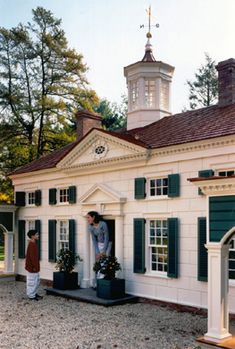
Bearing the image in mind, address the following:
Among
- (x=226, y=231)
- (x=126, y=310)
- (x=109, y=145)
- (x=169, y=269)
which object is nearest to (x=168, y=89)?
(x=109, y=145)

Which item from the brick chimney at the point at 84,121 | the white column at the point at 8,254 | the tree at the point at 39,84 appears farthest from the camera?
the tree at the point at 39,84

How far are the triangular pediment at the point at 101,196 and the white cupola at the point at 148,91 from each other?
12.8 ft

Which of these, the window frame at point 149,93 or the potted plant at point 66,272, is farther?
the window frame at point 149,93

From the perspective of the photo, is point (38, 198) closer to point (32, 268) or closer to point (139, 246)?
point (32, 268)

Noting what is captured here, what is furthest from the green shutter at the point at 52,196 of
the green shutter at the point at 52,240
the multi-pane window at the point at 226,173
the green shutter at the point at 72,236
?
the multi-pane window at the point at 226,173

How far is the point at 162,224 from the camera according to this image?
39.9 ft

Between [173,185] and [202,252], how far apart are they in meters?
2.01

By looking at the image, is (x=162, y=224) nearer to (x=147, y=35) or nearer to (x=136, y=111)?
(x=136, y=111)

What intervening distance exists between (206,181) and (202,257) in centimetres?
363

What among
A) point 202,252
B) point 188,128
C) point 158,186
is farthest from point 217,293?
point 188,128

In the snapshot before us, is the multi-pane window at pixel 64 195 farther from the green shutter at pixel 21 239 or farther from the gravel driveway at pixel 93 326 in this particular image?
the gravel driveway at pixel 93 326

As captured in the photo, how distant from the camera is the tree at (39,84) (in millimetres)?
25688

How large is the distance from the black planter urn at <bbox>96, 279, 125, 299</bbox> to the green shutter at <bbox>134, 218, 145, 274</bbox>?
2.09 feet

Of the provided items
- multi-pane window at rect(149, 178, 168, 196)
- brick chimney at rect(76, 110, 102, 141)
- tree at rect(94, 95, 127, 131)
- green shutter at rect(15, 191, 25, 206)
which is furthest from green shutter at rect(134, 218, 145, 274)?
tree at rect(94, 95, 127, 131)
